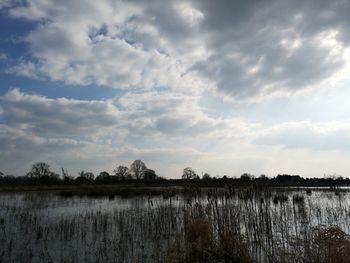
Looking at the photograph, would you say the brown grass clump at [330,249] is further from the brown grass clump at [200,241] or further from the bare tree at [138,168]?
the bare tree at [138,168]

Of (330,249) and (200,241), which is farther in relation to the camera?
(200,241)

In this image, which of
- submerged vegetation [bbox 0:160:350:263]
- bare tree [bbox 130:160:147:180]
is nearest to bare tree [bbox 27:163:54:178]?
bare tree [bbox 130:160:147:180]

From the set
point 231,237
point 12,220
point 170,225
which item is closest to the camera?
point 231,237

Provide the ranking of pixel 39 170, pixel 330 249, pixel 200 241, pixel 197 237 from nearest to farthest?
pixel 330 249 → pixel 200 241 → pixel 197 237 → pixel 39 170

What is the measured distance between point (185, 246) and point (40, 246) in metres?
5.03

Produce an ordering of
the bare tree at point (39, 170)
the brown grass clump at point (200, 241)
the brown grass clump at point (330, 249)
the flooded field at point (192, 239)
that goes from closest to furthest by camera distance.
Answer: the brown grass clump at point (330, 249) → the flooded field at point (192, 239) → the brown grass clump at point (200, 241) → the bare tree at point (39, 170)

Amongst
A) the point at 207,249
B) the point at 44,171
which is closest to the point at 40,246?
the point at 207,249

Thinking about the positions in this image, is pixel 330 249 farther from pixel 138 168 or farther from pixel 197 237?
pixel 138 168

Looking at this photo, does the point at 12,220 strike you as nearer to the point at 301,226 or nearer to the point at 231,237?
the point at 231,237

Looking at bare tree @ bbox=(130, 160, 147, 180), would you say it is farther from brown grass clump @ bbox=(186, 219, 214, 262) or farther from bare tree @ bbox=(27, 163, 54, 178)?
brown grass clump @ bbox=(186, 219, 214, 262)

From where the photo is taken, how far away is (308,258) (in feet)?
21.6

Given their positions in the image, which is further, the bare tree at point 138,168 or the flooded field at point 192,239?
the bare tree at point 138,168

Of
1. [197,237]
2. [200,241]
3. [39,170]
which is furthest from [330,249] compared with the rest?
[39,170]

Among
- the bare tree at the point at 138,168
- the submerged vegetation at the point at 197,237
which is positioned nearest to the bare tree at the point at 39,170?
the bare tree at the point at 138,168
